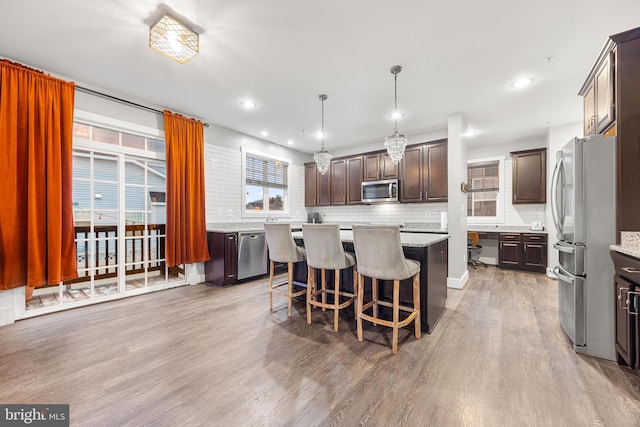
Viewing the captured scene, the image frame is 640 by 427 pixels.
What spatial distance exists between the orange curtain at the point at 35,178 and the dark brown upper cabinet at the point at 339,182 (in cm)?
436

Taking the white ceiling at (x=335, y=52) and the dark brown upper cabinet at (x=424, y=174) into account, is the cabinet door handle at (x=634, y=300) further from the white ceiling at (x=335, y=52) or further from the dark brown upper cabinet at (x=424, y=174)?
the dark brown upper cabinet at (x=424, y=174)

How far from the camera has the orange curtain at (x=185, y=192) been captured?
3801mm

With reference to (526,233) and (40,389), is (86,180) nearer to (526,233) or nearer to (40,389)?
(40,389)

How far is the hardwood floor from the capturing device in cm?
148

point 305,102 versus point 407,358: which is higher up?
point 305,102

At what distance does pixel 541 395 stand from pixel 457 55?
2.85 metres

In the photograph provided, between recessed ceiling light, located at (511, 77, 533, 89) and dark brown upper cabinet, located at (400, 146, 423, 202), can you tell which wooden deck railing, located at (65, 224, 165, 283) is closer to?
dark brown upper cabinet, located at (400, 146, 423, 202)

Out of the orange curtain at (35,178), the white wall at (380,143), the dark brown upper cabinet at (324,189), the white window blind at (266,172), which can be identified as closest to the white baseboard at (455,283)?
the white wall at (380,143)

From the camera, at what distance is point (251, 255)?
441 cm

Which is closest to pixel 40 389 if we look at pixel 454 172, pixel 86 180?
pixel 86 180

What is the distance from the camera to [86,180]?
3.26m

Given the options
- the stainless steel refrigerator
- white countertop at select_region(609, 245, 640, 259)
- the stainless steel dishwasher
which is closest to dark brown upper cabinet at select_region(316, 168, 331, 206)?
the stainless steel dishwasher

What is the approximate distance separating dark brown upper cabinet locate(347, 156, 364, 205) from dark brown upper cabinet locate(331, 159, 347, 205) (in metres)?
0.10

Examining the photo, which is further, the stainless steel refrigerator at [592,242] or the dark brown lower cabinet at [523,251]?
the dark brown lower cabinet at [523,251]
